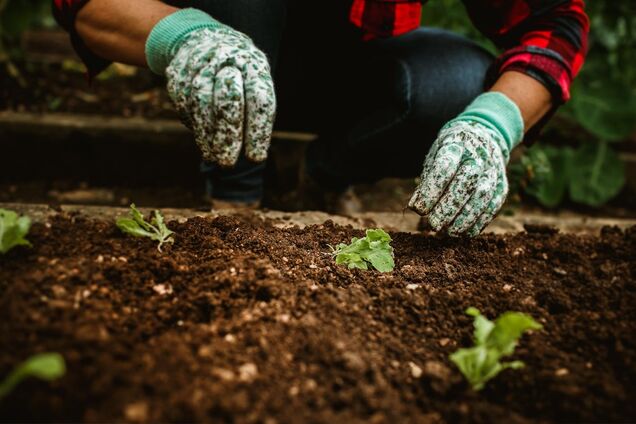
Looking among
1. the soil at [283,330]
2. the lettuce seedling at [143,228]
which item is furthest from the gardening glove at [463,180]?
the lettuce seedling at [143,228]

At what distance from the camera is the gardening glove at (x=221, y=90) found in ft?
4.10

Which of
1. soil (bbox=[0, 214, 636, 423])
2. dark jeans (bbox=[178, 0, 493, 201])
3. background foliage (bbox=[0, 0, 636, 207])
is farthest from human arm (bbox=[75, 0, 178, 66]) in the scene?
background foliage (bbox=[0, 0, 636, 207])

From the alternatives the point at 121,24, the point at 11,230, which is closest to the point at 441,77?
the point at 121,24

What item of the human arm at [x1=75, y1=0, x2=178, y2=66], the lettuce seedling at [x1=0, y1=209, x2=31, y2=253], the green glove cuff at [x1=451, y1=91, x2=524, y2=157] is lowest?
the lettuce seedling at [x1=0, y1=209, x2=31, y2=253]

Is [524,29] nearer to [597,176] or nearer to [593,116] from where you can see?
[593,116]

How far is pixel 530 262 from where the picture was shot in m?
1.40

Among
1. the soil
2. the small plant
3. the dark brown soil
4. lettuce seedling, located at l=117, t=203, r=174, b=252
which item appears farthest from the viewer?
the dark brown soil

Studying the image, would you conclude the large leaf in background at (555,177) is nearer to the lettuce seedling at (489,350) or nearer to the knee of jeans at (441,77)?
the knee of jeans at (441,77)

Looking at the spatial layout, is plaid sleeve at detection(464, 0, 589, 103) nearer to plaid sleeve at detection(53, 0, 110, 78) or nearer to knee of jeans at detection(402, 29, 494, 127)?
knee of jeans at detection(402, 29, 494, 127)

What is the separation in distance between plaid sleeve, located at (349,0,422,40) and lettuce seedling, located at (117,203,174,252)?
0.99m

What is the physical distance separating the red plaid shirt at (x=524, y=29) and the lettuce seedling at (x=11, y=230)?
809 mm

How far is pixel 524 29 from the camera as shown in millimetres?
1792

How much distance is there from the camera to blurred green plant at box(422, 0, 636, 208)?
3021 mm

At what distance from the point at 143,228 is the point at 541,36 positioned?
139 centimetres
